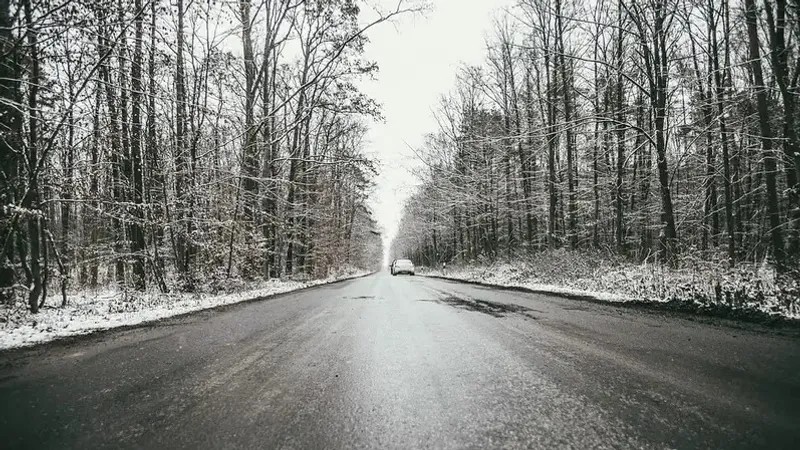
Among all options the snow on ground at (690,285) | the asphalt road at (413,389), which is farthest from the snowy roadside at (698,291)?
the asphalt road at (413,389)

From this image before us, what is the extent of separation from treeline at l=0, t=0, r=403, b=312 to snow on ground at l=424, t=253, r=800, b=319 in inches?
378

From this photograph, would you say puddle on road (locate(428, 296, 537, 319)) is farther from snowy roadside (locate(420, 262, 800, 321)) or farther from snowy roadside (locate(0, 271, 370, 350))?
snowy roadside (locate(0, 271, 370, 350))

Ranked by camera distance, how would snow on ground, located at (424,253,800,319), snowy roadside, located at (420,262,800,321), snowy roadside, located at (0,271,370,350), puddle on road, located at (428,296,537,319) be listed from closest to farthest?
snowy roadside, located at (0,271,370,350), snowy roadside, located at (420,262,800,321), snow on ground, located at (424,253,800,319), puddle on road, located at (428,296,537,319)

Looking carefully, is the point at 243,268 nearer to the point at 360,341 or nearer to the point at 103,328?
the point at 103,328

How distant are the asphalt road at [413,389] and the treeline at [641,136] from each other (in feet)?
18.0

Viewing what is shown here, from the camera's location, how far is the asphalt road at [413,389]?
1.95 metres

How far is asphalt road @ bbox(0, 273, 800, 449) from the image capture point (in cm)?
195

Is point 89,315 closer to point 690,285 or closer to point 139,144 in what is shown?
point 139,144

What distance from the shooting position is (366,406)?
234 cm

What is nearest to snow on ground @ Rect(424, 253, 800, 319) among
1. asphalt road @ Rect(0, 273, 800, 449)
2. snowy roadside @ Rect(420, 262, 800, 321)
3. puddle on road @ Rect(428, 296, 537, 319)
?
snowy roadside @ Rect(420, 262, 800, 321)

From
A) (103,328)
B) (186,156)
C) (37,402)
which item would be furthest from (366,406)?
(186,156)

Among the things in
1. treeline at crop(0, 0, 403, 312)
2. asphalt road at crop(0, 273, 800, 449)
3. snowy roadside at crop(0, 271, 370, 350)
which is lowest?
snowy roadside at crop(0, 271, 370, 350)

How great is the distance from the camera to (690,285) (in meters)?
7.16

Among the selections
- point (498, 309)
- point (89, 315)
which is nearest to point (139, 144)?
point (89, 315)
